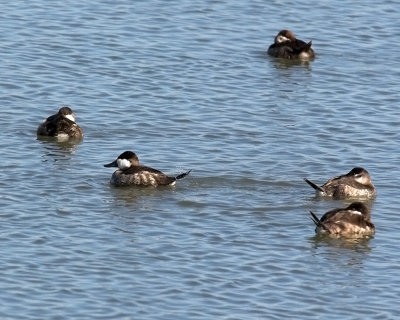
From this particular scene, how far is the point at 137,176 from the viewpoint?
1639cm

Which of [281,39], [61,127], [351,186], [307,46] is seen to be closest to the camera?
[351,186]

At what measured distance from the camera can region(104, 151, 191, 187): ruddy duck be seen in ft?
53.5

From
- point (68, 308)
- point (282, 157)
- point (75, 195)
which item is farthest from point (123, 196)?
point (68, 308)

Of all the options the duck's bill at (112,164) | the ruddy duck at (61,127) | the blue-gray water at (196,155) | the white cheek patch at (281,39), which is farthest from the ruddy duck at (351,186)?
the white cheek patch at (281,39)

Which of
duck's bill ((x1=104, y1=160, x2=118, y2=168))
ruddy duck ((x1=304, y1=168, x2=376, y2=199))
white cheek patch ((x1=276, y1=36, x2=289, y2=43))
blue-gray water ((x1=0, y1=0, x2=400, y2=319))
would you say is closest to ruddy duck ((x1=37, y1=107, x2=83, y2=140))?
blue-gray water ((x1=0, y1=0, x2=400, y2=319))

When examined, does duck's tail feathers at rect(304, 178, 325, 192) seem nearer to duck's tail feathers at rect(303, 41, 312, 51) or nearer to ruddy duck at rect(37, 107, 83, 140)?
ruddy duck at rect(37, 107, 83, 140)

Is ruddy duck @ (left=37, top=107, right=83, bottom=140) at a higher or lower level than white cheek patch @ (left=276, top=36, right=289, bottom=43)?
lower

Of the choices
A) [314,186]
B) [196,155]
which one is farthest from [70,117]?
[314,186]

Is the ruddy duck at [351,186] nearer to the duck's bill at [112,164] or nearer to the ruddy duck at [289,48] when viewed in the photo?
the duck's bill at [112,164]

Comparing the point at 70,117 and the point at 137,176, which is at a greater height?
the point at 70,117

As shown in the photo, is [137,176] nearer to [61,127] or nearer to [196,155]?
[196,155]

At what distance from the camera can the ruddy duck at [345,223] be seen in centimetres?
1465

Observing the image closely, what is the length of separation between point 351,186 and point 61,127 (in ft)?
14.1

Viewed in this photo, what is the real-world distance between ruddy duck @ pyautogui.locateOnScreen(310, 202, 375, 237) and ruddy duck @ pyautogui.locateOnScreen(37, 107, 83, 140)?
463 centimetres
